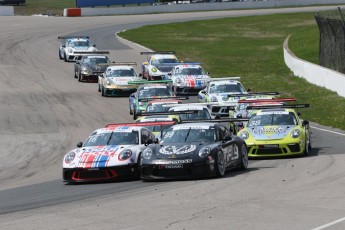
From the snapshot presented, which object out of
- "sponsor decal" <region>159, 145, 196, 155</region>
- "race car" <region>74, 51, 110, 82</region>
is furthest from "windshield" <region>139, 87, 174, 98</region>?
"sponsor decal" <region>159, 145, 196, 155</region>

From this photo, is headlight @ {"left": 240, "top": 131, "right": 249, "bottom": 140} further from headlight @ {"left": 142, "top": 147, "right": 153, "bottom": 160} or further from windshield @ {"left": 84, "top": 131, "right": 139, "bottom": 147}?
headlight @ {"left": 142, "top": 147, "right": 153, "bottom": 160}

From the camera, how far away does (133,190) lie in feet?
67.0

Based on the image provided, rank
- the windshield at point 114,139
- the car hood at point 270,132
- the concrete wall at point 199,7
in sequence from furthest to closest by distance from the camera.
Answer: the concrete wall at point 199,7 → the car hood at point 270,132 → the windshield at point 114,139

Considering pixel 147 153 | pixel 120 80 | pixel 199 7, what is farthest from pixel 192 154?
pixel 199 7

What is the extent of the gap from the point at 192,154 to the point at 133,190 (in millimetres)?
1981

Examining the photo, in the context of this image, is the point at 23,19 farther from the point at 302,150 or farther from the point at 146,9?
the point at 302,150

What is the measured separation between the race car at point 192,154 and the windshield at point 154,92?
14601 millimetres

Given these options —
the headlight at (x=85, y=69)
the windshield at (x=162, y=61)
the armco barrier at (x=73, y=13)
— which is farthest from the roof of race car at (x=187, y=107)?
the armco barrier at (x=73, y=13)

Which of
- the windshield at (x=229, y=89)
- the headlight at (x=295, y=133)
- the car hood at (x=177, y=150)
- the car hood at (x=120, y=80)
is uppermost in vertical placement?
the car hood at (x=177, y=150)

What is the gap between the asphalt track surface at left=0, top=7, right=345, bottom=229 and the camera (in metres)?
16.0

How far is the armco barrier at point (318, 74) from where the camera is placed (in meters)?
40.1

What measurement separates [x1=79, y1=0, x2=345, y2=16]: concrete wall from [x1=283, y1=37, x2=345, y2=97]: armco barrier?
3979 cm

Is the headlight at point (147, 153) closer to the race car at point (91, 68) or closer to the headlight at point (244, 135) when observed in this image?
the headlight at point (244, 135)

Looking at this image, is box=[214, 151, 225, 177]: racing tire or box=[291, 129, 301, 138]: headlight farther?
box=[291, 129, 301, 138]: headlight
